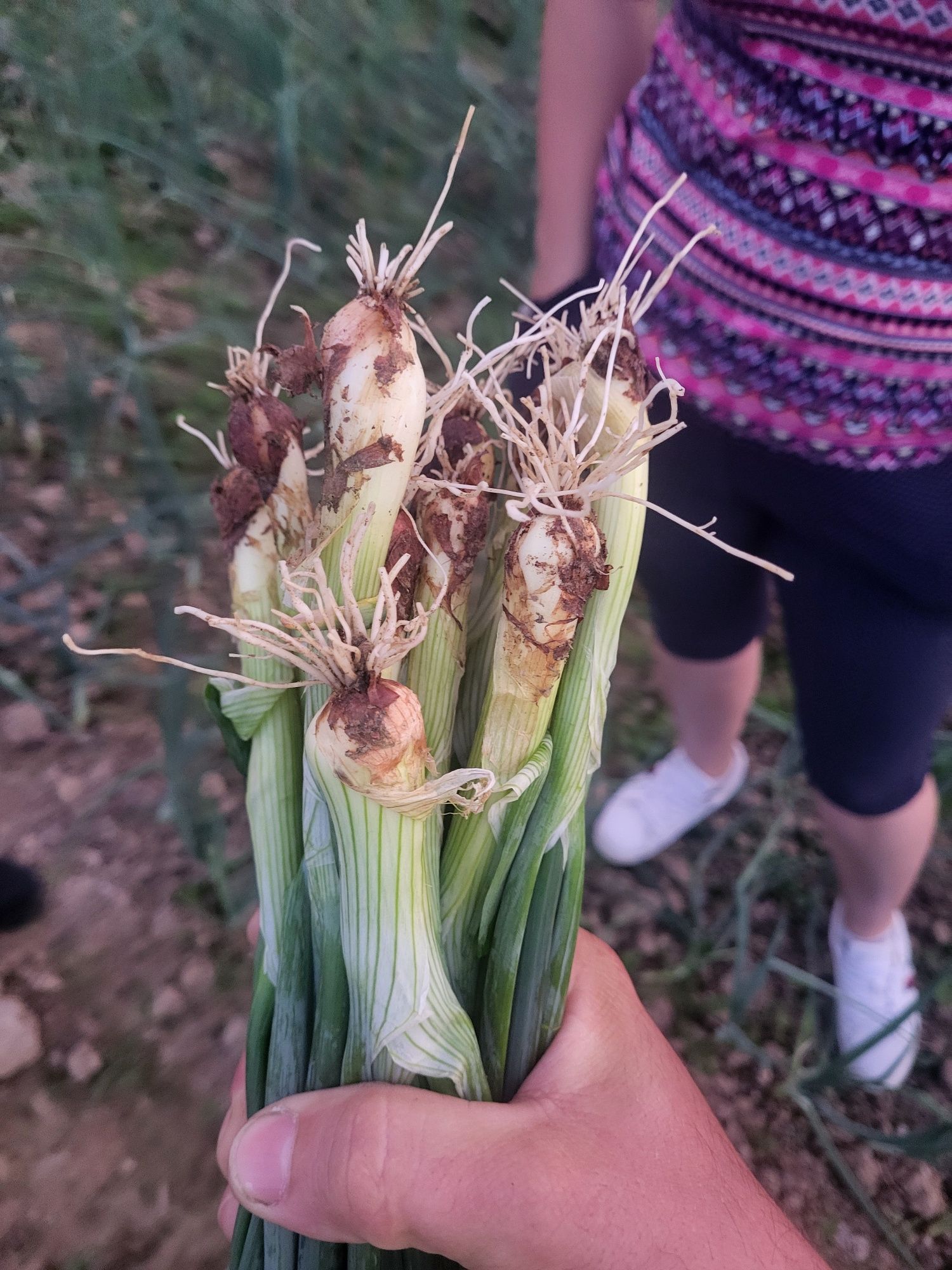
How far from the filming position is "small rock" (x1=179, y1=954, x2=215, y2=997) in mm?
1090

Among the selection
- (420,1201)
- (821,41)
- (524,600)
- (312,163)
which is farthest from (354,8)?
(420,1201)

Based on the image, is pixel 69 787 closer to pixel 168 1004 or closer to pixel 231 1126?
pixel 168 1004

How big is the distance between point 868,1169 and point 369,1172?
38.3 inches

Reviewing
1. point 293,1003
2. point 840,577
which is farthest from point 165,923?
point 840,577

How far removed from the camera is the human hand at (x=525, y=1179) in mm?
508

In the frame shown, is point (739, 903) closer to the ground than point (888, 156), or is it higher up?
closer to the ground

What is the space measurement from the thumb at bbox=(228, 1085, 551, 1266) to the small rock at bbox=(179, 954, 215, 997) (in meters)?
0.58

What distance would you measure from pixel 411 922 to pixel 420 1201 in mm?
168

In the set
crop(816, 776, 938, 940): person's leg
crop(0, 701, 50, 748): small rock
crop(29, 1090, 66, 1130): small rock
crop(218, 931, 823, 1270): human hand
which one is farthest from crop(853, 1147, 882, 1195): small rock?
crop(0, 701, 50, 748): small rock

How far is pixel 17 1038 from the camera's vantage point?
97 centimetres

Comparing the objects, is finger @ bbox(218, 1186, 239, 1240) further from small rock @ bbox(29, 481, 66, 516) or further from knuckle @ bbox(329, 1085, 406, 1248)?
small rock @ bbox(29, 481, 66, 516)

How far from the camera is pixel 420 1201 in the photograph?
1.67ft

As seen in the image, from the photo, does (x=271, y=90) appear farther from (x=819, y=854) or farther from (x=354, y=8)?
(x=819, y=854)

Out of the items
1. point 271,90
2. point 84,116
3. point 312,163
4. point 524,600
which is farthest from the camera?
point 312,163
